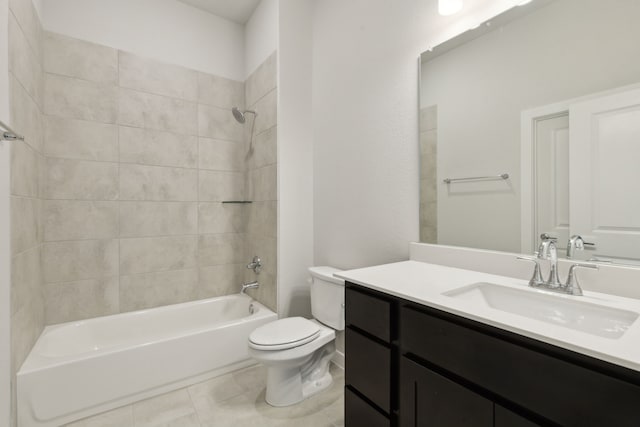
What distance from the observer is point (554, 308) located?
3.00 ft

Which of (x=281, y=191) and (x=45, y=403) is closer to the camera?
(x=45, y=403)

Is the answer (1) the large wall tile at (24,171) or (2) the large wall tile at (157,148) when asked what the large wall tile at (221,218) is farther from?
(1) the large wall tile at (24,171)

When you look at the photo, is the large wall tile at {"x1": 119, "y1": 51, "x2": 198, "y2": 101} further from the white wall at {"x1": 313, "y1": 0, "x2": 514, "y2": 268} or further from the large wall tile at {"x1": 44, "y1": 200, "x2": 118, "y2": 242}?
the white wall at {"x1": 313, "y1": 0, "x2": 514, "y2": 268}

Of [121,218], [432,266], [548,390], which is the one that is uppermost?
[121,218]

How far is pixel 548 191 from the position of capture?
112cm

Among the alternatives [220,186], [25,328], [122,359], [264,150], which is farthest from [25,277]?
[264,150]

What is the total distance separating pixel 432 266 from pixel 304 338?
83 cm

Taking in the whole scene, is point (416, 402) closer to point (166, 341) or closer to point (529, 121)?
point (529, 121)

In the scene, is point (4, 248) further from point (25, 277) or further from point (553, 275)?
point (553, 275)

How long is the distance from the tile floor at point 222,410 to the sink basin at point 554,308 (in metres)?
1.05

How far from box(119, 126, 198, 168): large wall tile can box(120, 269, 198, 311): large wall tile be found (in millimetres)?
905

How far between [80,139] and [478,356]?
2.62m

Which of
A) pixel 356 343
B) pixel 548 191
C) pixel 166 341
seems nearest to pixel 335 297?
pixel 356 343

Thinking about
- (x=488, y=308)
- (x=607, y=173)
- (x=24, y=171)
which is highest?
(x=24, y=171)
